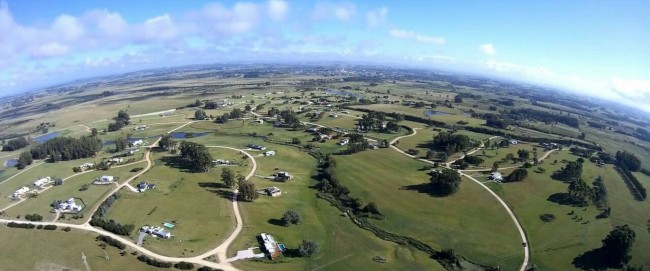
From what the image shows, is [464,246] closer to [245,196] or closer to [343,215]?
[343,215]

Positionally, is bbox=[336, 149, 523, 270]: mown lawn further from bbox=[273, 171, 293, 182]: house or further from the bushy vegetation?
the bushy vegetation

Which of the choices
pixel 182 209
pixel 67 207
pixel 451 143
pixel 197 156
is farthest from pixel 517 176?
pixel 67 207

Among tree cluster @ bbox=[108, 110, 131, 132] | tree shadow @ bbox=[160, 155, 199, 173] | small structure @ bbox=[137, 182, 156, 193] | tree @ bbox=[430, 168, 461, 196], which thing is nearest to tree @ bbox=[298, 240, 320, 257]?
tree @ bbox=[430, 168, 461, 196]

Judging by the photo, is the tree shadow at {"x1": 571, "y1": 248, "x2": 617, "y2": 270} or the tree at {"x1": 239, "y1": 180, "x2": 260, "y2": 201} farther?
the tree at {"x1": 239, "y1": 180, "x2": 260, "y2": 201}

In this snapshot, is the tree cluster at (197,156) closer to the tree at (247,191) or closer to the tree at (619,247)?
the tree at (247,191)

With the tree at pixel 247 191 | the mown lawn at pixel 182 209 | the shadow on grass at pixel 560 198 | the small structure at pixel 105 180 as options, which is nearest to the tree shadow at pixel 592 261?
A: the shadow on grass at pixel 560 198
